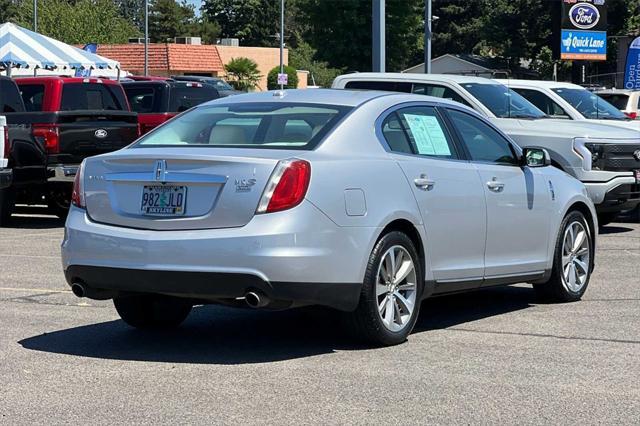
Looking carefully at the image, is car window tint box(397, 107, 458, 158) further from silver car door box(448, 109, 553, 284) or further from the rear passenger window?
silver car door box(448, 109, 553, 284)

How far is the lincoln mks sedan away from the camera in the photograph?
671 centimetres

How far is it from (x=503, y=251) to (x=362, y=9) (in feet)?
186

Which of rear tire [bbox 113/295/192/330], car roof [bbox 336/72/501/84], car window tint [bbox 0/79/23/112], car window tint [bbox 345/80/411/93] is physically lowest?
rear tire [bbox 113/295/192/330]

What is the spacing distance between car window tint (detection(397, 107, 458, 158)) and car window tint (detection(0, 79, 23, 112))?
9529mm

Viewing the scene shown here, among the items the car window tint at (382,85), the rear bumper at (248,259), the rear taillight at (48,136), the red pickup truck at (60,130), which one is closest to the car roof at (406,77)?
the car window tint at (382,85)

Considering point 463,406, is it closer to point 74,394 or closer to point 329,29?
point 74,394

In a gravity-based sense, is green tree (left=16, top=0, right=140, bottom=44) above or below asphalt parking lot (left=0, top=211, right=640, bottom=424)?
above

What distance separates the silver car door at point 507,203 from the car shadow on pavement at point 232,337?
0.50m

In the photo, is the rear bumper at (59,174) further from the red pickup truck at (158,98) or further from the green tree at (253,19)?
the green tree at (253,19)

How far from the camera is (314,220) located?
22.2ft

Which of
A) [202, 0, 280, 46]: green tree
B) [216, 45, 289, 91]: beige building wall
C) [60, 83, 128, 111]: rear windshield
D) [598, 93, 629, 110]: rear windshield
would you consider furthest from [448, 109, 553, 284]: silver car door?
[202, 0, 280, 46]: green tree

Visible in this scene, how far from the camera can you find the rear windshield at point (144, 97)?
2044cm

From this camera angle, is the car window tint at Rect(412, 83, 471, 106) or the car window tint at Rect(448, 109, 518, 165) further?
the car window tint at Rect(412, 83, 471, 106)

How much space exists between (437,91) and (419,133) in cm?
779
